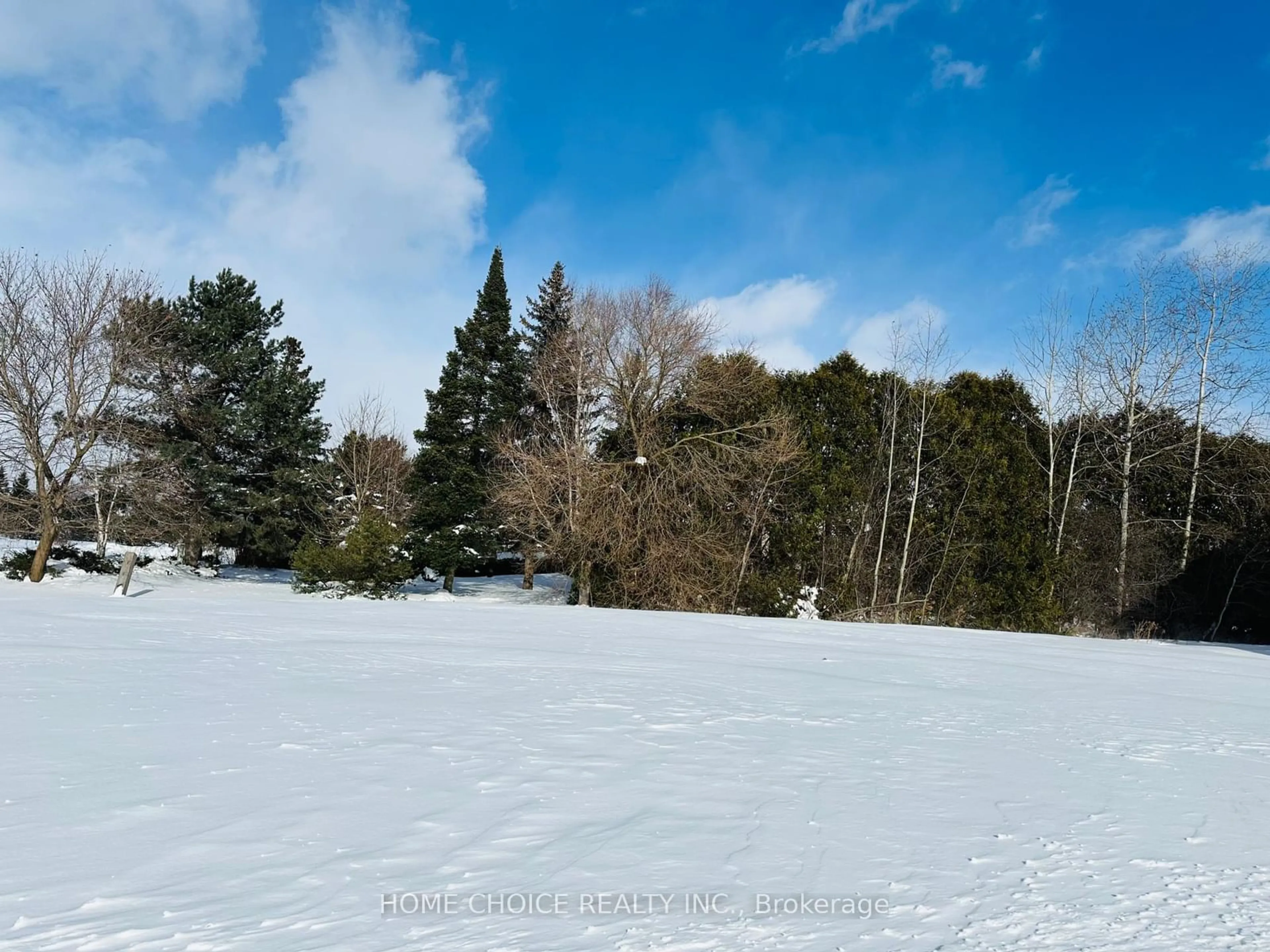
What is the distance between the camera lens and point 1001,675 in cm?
903

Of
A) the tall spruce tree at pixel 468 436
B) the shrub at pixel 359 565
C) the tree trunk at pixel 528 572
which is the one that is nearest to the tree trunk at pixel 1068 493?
the tree trunk at pixel 528 572

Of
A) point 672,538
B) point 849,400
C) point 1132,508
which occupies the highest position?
point 849,400

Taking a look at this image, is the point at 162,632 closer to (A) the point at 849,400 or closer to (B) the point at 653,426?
(B) the point at 653,426

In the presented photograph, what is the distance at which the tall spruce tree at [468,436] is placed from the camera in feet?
84.0

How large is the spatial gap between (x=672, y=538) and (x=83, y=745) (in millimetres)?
15166

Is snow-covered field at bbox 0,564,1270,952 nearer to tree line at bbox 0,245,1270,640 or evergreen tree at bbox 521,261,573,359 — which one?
tree line at bbox 0,245,1270,640

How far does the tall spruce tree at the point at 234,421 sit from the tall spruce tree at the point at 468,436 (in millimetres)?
4676

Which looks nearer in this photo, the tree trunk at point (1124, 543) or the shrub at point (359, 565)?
the tree trunk at point (1124, 543)

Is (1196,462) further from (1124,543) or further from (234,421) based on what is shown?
(234,421)

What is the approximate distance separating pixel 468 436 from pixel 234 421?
739cm

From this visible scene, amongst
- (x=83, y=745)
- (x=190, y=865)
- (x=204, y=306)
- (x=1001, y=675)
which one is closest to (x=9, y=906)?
(x=190, y=865)

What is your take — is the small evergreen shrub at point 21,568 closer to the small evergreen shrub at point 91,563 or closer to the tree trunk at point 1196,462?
the small evergreen shrub at point 91,563

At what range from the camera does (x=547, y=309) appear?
30281mm

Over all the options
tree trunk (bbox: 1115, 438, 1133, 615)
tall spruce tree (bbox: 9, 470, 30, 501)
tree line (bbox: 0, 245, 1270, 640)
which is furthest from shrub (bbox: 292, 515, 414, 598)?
tree trunk (bbox: 1115, 438, 1133, 615)
